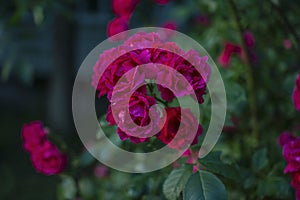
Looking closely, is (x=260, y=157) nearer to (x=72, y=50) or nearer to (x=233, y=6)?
(x=233, y=6)

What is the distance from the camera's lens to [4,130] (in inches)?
221

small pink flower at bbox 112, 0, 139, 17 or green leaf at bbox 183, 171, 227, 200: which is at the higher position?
small pink flower at bbox 112, 0, 139, 17

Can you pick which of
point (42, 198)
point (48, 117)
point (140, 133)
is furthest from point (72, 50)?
point (140, 133)

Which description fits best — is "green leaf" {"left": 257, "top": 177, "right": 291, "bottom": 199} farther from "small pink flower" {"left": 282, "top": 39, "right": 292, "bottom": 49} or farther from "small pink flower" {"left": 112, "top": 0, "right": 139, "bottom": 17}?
"small pink flower" {"left": 282, "top": 39, "right": 292, "bottom": 49}

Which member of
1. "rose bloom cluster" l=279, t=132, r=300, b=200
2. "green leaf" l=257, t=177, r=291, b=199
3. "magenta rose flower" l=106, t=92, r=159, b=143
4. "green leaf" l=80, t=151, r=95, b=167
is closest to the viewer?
"magenta rose flower" l=106, t=92, r=159, b=143

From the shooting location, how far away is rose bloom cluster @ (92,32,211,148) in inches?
42.3

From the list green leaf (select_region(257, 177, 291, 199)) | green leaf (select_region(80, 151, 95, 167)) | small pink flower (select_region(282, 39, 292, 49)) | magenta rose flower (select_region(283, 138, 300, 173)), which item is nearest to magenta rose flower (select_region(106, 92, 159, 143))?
magenta rose flower (select_region(283, 138, 300, 173))

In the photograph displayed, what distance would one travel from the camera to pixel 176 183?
124 centimetres

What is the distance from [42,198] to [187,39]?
247cm

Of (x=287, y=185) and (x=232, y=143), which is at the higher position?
(x=287, y=185)

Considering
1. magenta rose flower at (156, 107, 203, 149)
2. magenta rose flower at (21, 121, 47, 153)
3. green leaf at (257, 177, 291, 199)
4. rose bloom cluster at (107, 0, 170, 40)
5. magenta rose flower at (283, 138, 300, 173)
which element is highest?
rose bloom cluster at (107, 0, 170, 40)

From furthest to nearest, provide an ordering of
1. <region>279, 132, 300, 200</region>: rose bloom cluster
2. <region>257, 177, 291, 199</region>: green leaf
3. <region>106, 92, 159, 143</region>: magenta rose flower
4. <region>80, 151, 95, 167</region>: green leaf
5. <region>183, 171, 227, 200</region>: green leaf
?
<region>80, 151, 95, 167</region>: green leaf
<region>257, 177, 291, 199</region>: green leaf
<region>279, 132, 300, 200</region>: rose bloom cluster
<region>183, 171, 227, 200</region>: green leaf
<region>106, 92, 159, 143</region>: magenta rose flower

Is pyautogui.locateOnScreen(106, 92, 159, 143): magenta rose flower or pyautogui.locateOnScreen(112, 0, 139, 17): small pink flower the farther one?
pyautogui.locateOnScreen(112, 0, 139, 17): small pink flower

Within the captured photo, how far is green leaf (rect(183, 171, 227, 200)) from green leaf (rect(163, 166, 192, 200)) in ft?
0.09
